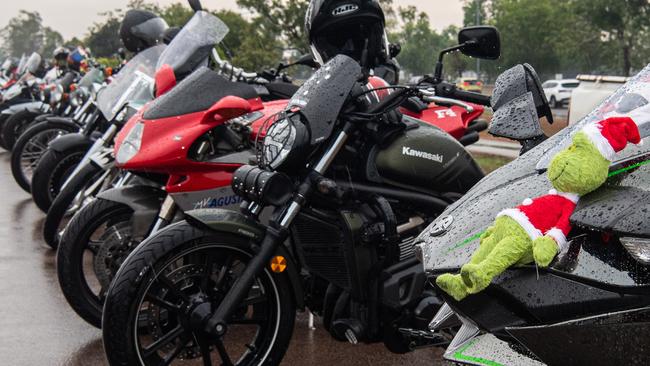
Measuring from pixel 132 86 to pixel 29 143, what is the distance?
3.47 meters

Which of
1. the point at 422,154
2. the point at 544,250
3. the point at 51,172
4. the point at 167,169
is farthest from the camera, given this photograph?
the point at 51,172

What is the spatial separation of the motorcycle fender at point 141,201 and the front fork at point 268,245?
122 centimetres

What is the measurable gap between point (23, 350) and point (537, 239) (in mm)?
3076

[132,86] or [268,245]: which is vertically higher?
[268,245]

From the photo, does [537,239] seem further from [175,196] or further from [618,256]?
[175,196]

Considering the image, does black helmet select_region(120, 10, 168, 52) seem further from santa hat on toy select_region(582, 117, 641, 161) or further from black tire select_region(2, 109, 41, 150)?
santa hat on toy select_region(582, 117, 641, 161)

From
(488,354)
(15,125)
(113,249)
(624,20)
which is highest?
(488,354)

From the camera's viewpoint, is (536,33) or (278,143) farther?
(536,33)

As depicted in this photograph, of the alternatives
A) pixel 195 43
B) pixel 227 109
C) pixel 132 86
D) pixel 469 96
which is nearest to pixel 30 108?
pixel 132 86

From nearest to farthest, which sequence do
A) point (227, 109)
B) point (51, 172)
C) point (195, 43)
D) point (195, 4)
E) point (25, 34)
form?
point (227, 109) → point (195, 43) → point (195, 4) → point (51, 172) → point (25, 34)

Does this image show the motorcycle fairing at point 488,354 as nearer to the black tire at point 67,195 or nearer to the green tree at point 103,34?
the black tire at point 67,195

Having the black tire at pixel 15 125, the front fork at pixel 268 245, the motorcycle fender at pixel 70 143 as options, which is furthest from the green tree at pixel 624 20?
the front fork at pixel 268 245

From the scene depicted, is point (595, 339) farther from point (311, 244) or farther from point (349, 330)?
point (311, 244)

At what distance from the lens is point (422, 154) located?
3432mm
